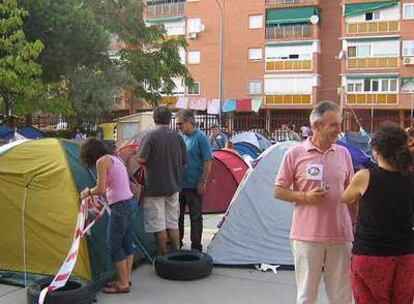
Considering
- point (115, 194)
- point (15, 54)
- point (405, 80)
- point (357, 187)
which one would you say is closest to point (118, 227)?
point (115, 194)

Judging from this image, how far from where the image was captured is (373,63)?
43.6 metres

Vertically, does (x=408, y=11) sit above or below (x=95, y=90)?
above

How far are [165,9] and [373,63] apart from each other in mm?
19023

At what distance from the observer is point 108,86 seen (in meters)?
22.3

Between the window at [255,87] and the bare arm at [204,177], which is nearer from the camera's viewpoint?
the bare arm at [204,177]

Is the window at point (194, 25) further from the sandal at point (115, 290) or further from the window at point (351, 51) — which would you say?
the sandal at point (115, 290)

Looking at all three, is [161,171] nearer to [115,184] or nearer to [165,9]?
[115,184]

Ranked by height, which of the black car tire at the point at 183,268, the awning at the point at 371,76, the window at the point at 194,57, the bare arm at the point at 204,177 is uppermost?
the window at the point at 194,57

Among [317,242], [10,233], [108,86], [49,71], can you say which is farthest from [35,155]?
[108,86]

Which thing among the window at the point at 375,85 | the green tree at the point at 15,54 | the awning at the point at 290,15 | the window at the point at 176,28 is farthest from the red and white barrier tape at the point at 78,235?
the window at the point at 176,28

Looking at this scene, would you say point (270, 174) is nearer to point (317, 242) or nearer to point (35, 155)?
point (35, 155)

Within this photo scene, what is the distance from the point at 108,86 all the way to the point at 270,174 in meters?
15.9

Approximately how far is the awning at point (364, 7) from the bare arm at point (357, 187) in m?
42.4

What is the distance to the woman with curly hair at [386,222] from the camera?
11.4 feet
